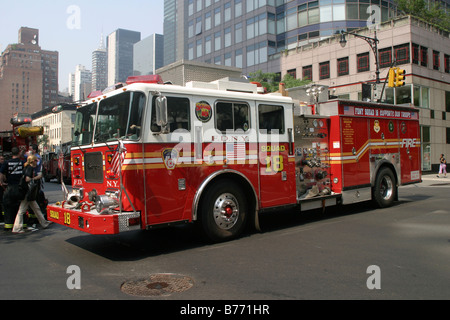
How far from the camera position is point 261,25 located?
4941cm

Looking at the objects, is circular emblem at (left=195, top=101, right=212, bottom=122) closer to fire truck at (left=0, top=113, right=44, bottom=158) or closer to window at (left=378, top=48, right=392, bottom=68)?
fire truck at (left=0, top=113, right=44, bottom=158)

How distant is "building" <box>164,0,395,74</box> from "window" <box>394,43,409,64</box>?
11192 millimetres

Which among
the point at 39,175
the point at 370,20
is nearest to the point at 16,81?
the point at 370,20

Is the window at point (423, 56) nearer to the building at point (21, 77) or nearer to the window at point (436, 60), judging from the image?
the window at point (436, 60)

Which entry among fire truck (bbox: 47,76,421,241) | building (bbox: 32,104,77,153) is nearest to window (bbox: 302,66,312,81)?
fire truck (bbox: 47,76,421,241)

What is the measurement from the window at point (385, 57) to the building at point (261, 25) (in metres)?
10.2

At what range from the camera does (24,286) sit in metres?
4.67

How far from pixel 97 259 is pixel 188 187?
1.84 m

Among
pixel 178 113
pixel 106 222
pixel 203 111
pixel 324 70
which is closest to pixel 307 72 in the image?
pixel 324 70

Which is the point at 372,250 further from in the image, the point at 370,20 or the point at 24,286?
the point at 370,20

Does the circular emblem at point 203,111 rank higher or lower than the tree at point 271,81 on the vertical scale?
lower

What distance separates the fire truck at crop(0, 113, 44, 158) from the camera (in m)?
12.7

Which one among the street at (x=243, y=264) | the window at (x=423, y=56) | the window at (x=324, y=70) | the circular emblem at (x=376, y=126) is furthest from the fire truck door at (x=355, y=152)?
the window at (x=324, y=70)

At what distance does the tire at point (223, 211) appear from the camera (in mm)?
6566
